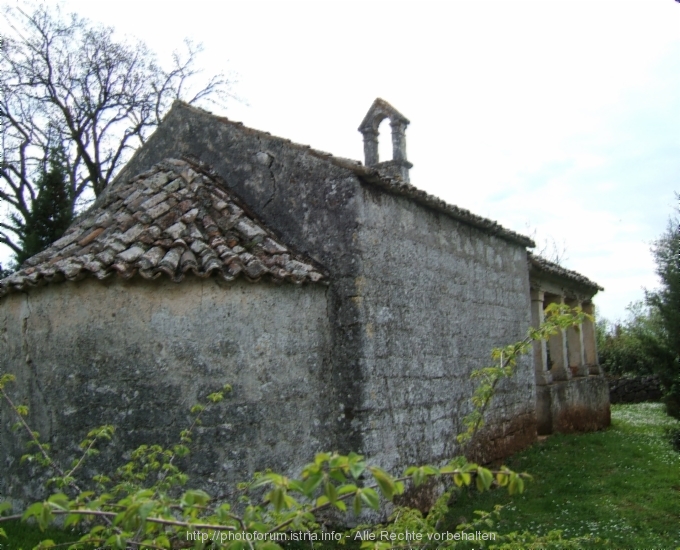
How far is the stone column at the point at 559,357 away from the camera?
43.0 feet

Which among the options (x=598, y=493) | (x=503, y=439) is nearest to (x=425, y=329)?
(x=503, y=439)

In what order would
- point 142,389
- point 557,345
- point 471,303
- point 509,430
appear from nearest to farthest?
point 142,389 < point 471,303 < point 509,430 < point 557,345

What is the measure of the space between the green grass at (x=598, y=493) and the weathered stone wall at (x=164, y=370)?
8.36 feet

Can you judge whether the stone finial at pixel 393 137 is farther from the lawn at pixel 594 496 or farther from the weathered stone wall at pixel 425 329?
the lawn at pixel 594 496

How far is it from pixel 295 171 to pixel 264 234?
882mm

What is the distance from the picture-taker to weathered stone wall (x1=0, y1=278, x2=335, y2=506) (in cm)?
578

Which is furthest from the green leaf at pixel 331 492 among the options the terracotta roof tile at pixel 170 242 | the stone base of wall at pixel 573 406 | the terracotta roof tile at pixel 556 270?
the stone base of wall at pixel 573 406

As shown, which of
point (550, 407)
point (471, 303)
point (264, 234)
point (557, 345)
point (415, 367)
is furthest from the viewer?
point (557, 345)

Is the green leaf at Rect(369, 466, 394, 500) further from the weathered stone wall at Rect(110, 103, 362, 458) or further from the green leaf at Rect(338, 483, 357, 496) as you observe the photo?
the weathered stone wall at Rect(110, 103, 362, 458)

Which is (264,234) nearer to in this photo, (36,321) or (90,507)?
(36,321)

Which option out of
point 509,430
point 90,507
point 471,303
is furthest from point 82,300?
point 509,430

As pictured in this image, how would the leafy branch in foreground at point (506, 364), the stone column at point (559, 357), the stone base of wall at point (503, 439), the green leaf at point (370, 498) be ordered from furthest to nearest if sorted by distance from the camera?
the stone column at point (559, 357) → the stone base of wall at point (503, 439) → the leafy branch in foreground at point (506, 364) → the green leaf at point (370, 498)

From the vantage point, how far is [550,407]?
465 inches

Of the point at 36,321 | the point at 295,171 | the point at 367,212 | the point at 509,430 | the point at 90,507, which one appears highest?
the point at 295,171
